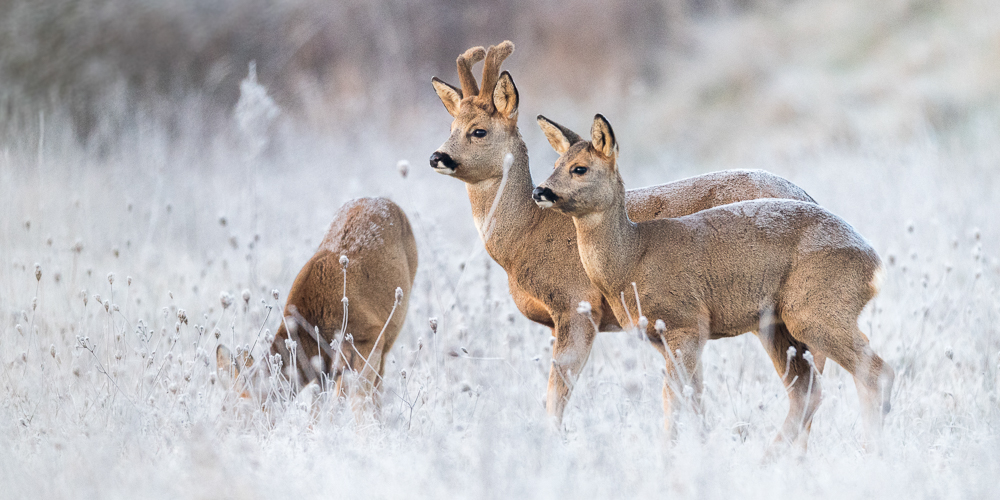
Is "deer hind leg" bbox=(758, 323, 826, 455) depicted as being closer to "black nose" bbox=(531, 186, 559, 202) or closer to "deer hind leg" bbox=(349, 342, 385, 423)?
"black nose" bbox=(531, 186, 559, 202)

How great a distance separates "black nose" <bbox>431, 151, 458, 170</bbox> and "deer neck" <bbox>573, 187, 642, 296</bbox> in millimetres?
721

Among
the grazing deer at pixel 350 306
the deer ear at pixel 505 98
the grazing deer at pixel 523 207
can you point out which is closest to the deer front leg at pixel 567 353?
the grazing deer at pixel 523 207

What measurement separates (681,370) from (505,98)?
5.61 feet

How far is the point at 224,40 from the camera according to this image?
17.0m

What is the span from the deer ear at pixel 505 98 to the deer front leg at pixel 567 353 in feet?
3.72

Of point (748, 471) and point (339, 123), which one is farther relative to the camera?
point (339, 123)

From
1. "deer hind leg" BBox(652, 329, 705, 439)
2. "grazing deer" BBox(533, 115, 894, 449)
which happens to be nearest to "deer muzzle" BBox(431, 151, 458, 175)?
"grazing deer" BBox(533, 115, 894, 449)

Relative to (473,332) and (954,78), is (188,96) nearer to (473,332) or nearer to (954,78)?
(473,332)

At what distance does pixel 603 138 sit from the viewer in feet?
15.2

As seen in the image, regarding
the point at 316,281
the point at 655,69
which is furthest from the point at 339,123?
the point at 316,281

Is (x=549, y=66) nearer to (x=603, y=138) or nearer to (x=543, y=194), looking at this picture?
(x=603, y=138)

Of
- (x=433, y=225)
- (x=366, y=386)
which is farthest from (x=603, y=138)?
(x=433, y=225)

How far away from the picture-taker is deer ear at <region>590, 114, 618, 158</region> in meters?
4.58

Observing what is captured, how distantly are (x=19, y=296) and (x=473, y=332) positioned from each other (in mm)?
3332
